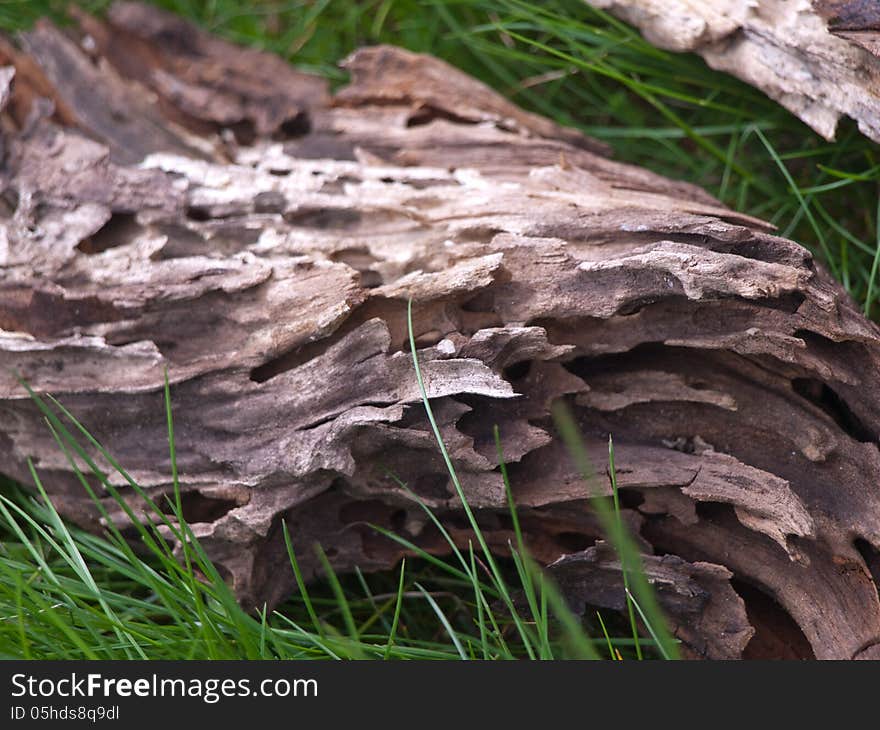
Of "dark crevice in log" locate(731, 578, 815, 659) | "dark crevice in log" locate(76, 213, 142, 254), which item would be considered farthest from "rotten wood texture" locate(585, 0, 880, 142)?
"dark crevice in log" locate(76, 213, 142, 254)

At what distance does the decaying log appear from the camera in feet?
5.96

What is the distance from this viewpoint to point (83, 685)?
5.66ft

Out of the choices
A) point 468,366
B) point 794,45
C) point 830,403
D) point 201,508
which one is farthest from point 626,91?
point 201,508

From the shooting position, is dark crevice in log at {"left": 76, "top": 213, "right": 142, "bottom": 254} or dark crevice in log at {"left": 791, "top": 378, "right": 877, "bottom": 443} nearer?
dark crevice in log at {"left": 791, "top": 378, "right": 877, "bottom": 443}

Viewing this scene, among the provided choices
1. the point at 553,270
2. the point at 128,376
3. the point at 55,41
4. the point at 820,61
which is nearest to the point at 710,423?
the point at 553,270

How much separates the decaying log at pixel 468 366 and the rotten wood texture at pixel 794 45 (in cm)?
33

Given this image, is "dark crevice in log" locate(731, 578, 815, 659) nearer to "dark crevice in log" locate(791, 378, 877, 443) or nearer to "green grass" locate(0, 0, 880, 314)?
"dark crevice in log" locate(791, 378, 877, 443)

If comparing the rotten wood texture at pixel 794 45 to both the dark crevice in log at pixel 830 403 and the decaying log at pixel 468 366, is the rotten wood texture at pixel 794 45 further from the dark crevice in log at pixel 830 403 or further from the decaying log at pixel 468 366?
the dark crevice in log at pixel 830 403

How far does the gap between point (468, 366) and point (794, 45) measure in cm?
112

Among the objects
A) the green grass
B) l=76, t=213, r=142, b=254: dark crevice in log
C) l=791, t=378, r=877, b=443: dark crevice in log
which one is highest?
the green grass

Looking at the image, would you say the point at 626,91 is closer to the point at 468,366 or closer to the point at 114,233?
the point at 468,366

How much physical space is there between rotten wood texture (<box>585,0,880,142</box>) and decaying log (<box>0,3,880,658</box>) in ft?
1.09

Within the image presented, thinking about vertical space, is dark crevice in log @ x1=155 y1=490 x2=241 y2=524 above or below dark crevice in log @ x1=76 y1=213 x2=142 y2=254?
below

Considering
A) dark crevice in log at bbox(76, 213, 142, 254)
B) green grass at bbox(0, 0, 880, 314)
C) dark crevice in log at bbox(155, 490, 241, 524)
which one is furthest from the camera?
green grass at bbox(0, 0, 880, 314)
